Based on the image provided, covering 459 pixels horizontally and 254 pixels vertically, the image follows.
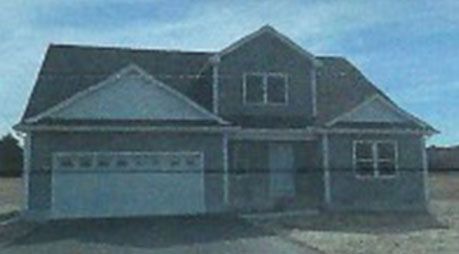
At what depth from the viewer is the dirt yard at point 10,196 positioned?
3664 centimetres

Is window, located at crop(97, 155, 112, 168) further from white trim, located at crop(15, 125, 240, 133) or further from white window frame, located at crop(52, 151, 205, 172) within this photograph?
white trim, located at crop(15, 125, 240, 133)

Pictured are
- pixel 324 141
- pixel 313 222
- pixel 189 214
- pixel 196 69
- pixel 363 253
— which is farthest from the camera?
pixel 196 69

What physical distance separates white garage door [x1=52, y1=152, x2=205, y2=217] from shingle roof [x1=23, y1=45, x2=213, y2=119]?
2.85m

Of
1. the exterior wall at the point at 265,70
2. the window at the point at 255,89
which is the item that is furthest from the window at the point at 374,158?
the window at the point at 255,89

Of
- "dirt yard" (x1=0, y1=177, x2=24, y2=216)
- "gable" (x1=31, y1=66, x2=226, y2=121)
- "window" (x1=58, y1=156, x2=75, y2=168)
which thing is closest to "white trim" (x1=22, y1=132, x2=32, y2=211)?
"window" (x1=58, y1=156, x2=75, y2=168)

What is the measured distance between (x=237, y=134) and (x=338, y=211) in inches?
182

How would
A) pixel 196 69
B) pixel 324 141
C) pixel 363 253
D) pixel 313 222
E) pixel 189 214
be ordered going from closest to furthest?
pixel 363 253 → pixel 313 222 → pixel 189 214 → pixel 324 141 → pixel 196 69

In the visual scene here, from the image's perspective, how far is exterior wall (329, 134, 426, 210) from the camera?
3259 centimetres

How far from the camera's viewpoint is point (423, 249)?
19938 millimetres

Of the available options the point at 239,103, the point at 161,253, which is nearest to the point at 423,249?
the point at 161,253

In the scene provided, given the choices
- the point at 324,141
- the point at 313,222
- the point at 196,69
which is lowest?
A: the point at 313,222

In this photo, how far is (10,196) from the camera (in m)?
44.8

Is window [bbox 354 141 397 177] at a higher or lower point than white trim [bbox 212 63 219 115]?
lower

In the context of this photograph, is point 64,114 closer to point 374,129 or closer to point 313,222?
point 313,222
